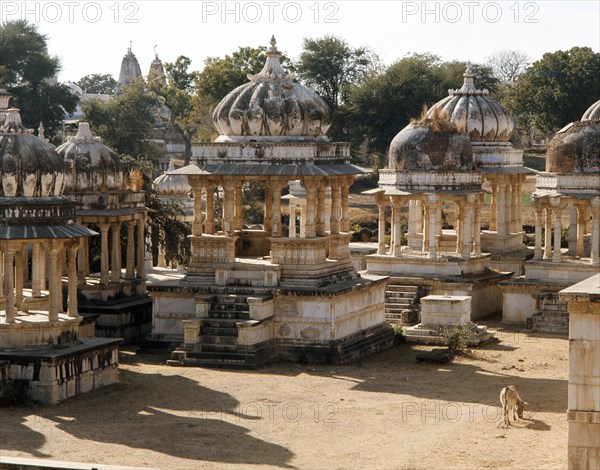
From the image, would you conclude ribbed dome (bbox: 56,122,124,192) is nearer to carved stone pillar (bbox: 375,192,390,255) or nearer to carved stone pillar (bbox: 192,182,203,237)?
carved stone pillar (bbox: 192,182,203,237)

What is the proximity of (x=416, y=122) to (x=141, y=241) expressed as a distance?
9042 millimetres

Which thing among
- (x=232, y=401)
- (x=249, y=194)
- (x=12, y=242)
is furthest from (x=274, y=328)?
(x=249, y=194)

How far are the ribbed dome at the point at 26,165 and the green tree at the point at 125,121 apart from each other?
38561 millimetres

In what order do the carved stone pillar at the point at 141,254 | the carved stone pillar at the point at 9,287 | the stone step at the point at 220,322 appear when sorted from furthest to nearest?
the carved stone pillar at the point at 141,254 < the stone step at the point at 220,322 < the carved stone pillar at the point at 9,287

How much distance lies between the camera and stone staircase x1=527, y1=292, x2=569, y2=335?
117 feet

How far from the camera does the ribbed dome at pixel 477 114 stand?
43188mm

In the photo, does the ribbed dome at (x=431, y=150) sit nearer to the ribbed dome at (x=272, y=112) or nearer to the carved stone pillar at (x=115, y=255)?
the ribbed dome at (x=272, y=112)

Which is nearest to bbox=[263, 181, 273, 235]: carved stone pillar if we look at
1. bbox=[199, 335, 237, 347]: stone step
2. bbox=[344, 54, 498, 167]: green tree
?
bbox=[199, 335, 237, 347]: stone step

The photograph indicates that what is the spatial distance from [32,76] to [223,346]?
42.5m

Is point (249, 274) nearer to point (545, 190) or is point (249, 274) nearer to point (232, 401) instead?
point (232, 401)

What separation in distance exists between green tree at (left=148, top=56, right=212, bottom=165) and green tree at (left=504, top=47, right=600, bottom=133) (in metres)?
15.0

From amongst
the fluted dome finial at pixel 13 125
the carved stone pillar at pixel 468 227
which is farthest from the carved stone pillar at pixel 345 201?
the fluted dome finial at pixel 13 125

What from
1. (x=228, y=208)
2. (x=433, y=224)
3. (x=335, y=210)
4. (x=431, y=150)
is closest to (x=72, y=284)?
(x=228, y=208)

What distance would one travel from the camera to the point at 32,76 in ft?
227
